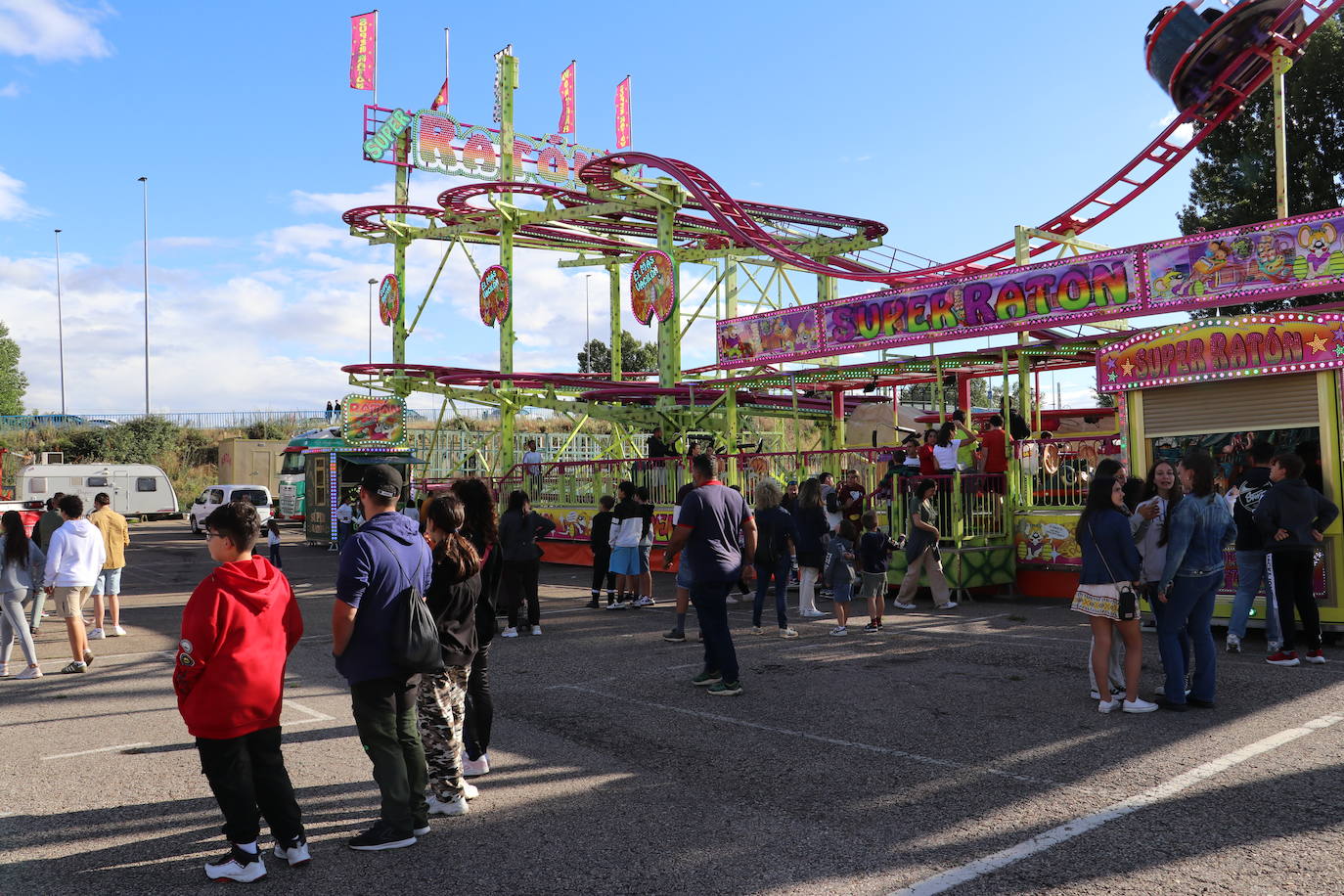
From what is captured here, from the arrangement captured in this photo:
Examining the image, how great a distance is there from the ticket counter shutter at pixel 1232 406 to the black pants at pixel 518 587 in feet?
22.2

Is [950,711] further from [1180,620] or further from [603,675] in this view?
[603,675]

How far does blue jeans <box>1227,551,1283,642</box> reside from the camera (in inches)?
363

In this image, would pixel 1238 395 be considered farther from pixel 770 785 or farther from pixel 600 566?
pixel 600 566

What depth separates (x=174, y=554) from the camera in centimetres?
2519

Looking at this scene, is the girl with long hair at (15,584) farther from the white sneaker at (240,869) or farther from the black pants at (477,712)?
the white sneaker at (240,869)

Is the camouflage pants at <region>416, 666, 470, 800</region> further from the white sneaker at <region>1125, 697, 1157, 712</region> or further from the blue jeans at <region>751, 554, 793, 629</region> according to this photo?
the blue jeans at <region>751, 554, 793, 629</region>

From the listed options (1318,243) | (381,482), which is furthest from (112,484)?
(1318,243)

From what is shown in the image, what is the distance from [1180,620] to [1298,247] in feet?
21.6

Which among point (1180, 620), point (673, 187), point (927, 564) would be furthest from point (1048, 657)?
point (673, 187)

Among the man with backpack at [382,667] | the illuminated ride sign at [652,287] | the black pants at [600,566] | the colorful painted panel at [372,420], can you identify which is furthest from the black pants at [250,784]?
the colorful painted panel at [372,420]

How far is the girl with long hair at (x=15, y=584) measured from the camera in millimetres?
8734

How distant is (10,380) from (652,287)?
5741cm

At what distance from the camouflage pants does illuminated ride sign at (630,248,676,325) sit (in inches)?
715

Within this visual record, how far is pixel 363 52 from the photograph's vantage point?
29953 mm
